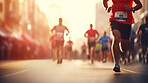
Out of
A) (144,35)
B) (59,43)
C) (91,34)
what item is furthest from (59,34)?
(144,35)

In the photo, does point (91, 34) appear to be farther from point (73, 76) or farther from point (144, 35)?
point (73, 76)

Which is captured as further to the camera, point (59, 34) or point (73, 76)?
point (59, 34)

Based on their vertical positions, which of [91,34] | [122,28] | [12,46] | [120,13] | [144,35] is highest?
[12,46]

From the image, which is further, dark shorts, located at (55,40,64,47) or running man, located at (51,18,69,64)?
dark shorts, located at (55,40,64,47)

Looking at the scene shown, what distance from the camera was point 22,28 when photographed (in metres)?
47.4

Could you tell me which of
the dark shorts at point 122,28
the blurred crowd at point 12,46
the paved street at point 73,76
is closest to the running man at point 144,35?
the paved street at point 73,76

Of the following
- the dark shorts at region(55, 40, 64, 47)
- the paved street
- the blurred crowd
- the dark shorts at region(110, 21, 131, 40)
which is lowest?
the paved street

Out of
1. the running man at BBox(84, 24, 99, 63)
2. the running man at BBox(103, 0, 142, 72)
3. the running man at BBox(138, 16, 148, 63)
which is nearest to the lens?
the running man at BBox(103, 0, 142, 72)

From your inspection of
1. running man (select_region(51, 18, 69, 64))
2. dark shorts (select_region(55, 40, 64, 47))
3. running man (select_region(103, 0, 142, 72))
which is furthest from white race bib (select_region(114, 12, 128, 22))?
dark shorts (select_region(55, 40, 64, 47))

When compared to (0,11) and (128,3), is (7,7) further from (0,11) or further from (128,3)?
(128,3)

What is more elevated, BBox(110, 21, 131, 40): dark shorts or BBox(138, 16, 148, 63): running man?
BBox(138, 16, 148, 63): running man

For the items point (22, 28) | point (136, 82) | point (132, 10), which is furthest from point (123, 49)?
point (22, 28)

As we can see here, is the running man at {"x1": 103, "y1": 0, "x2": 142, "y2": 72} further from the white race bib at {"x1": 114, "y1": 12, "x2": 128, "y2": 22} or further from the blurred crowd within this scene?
the blurred crowd

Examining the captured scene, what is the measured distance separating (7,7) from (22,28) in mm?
10462
